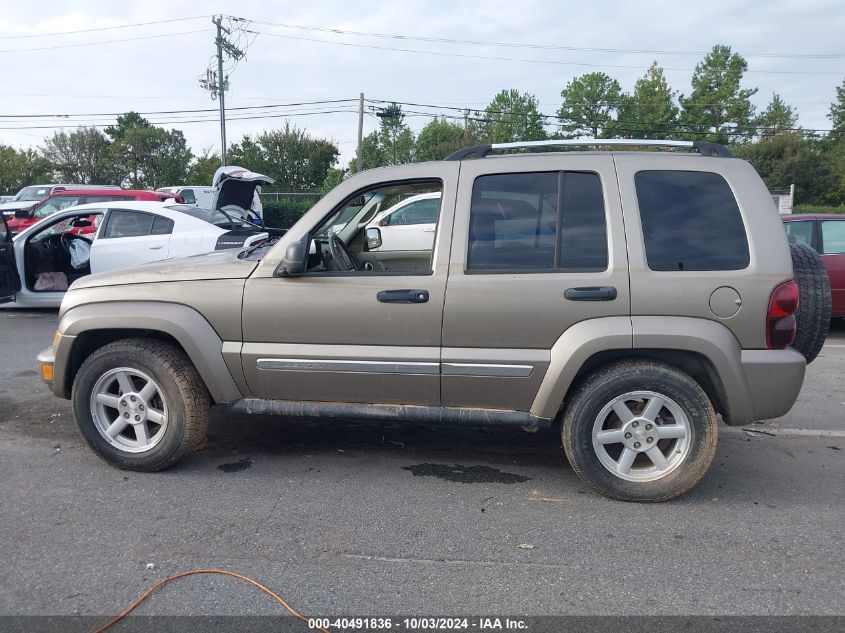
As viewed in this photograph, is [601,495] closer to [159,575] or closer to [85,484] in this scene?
[159,575]

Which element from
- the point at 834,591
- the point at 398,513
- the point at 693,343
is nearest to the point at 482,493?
the point at 398,513

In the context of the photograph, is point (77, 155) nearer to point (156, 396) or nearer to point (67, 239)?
point (67, 239)

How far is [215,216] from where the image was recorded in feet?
32.9

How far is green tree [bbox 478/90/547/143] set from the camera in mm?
54375

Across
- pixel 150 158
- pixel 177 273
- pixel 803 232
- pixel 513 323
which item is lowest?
pixel 513 323

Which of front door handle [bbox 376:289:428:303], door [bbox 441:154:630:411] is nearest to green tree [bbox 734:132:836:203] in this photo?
door [bbox 441:154:630:411]

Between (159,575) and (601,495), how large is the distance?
7.88 ft

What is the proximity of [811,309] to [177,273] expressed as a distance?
373cm

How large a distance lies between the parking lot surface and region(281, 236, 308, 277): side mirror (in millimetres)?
1279

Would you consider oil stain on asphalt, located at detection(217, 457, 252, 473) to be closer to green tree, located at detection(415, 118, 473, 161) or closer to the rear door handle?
the rear door handle

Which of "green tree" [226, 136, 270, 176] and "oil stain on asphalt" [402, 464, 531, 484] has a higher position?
"green tree" [226, 136, 270, 176]

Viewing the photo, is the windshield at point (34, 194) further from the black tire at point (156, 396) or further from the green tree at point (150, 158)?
the green tree at point (150, 158)

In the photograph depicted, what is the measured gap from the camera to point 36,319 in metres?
10.1

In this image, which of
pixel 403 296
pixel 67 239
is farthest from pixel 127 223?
pixel 403 296
